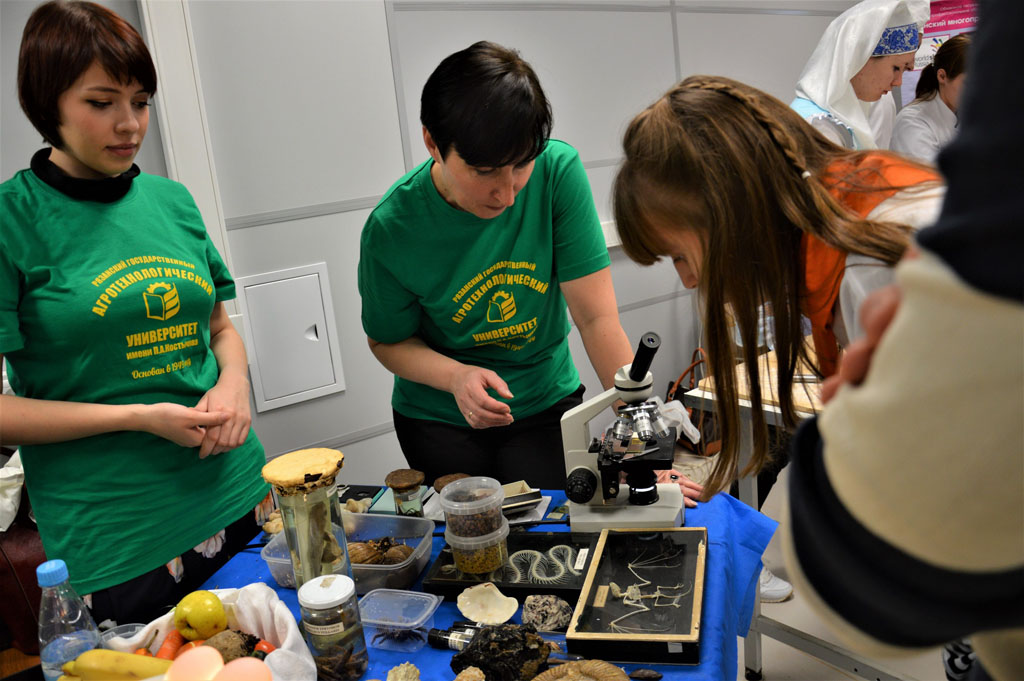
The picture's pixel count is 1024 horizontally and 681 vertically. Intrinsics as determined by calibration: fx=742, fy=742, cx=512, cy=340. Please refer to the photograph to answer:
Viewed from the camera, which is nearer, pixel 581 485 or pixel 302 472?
pixel 302 472

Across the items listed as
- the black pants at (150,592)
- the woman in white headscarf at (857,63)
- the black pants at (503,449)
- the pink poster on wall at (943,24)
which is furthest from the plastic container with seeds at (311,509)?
the pink poster on wall at (943,24)

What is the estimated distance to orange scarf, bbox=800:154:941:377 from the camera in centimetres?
91

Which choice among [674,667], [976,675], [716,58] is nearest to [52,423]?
[674,667]

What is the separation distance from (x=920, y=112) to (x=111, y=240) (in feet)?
12.3

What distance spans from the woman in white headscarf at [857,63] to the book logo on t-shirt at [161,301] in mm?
2820

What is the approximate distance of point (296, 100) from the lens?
8.48ft

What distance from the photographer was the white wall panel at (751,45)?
3.87 metres

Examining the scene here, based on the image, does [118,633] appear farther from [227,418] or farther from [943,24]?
[943,24]

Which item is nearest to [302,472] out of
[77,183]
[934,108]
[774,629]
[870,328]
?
[77,183]

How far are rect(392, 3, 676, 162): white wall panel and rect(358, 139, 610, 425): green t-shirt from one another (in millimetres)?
1254

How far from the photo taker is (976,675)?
18.6 inches

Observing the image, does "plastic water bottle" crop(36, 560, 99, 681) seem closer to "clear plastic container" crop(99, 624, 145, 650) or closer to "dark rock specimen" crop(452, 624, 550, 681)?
"clear plastic container" crop(99, 624, 145, 650)

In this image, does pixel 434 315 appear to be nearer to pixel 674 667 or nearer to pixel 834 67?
pixel 674 667

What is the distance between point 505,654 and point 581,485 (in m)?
0.40
